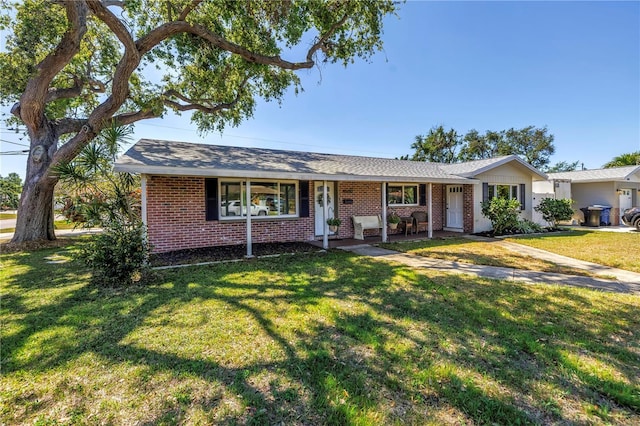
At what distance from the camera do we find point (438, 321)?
3.89m

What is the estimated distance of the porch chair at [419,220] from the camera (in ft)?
39.9

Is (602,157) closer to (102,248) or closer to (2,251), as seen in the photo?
(102,248)

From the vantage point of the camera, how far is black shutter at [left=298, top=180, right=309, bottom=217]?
1048 centimetres

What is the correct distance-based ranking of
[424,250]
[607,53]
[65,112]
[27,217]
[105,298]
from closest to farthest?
[105,298], [424,250], [27,217], [607,53], [65,112]

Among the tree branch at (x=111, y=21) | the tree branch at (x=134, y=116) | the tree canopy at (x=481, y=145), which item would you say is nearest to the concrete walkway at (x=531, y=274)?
the tree branch at (x=111, y=21)

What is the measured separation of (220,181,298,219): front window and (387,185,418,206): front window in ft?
14.9

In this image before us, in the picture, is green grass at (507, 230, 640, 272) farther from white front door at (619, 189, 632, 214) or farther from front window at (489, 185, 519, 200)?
white front door at (619, 189, 632, 214)

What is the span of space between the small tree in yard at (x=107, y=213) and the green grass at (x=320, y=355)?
0.54 meters

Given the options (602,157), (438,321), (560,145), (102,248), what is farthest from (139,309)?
(602,157)

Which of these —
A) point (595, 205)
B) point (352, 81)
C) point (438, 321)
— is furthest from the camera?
point (595, 205)

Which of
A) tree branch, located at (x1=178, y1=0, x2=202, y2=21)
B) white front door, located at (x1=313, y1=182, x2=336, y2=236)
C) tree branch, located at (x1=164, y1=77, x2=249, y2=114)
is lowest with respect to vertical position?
white front door, located at (x1=313, y1=182, x2=336, y2=236)

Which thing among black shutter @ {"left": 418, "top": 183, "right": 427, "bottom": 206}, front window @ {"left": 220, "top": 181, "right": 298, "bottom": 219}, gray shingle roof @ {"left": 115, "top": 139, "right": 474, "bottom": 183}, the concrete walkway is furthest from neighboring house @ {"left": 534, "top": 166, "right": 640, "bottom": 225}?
front window @ {"left": 220, "top": 181, "right": 298, "bottom": 219}

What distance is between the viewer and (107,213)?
19.5ft

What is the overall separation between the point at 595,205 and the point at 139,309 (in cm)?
2346
